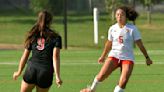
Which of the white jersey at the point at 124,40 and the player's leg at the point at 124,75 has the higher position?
the white jersey at the point at 124,40

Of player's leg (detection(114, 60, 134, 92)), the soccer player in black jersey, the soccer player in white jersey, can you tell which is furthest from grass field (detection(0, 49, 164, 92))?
the soccer player in black jersey

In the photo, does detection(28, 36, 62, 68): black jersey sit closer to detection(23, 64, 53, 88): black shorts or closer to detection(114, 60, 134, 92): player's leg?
detection(23, 64, 53, 88): black shorts

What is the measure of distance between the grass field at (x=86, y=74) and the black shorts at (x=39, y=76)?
17.7 ft

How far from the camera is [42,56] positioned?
33.3 ft

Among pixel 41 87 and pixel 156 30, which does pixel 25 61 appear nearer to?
pixel 41 87

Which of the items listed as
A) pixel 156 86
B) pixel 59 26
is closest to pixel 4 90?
pixel 156 86

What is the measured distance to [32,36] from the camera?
33.5 ft

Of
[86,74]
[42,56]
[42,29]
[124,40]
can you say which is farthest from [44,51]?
[86,74]

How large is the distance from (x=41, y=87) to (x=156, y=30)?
4322 cm

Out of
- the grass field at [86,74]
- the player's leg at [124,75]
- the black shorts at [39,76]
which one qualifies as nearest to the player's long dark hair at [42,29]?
the black shorts at [39,76]

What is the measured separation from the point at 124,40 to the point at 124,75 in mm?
683

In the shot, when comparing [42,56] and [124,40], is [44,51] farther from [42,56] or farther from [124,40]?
[124,40]

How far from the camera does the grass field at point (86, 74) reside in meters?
15.9

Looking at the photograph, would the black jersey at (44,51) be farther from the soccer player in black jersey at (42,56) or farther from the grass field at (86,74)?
the grass field at (86,74)
